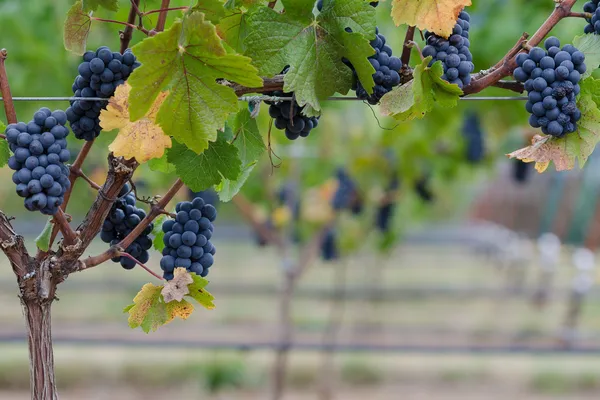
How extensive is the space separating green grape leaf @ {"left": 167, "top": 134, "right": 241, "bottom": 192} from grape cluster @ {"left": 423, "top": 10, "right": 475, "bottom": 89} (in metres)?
0.38

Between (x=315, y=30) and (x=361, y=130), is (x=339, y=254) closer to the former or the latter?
(x=361, y=130)

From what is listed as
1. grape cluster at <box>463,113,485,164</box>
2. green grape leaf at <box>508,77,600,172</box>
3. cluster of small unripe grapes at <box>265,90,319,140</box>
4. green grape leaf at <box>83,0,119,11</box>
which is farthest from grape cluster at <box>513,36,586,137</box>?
grape cluster at <box>463,113,485,164</box>

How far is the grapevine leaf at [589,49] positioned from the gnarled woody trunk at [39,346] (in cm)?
98

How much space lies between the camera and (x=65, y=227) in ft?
4.09

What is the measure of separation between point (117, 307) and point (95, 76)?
8743 mm

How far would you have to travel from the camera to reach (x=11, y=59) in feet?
14.1

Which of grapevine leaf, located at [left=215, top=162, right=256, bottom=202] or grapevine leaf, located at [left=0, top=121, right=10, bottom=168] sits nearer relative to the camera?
grapevine leaf, located at [left=0, top=121, right=10, bottom=168]

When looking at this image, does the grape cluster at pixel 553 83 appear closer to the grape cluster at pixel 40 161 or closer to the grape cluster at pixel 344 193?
the grape cluster at pixel 40 161

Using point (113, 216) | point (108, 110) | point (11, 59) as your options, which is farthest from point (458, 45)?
point (11, 59)

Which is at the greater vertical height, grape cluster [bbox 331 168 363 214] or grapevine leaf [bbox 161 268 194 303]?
grape cluster [bbox 331 168 363 214]

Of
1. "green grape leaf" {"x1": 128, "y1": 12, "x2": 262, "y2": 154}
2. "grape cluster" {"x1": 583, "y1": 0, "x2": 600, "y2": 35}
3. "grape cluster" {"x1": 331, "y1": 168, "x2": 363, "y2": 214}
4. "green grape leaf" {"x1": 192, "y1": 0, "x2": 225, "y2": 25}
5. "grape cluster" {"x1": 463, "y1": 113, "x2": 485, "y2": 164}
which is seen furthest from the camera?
"grape cluster" {"x1": 331, "y1": 168, "x2": 363, "y2": 214}

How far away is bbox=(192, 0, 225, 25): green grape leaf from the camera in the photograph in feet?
3.89

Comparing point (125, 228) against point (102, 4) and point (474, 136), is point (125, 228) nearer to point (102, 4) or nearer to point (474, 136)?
point (102, 4)

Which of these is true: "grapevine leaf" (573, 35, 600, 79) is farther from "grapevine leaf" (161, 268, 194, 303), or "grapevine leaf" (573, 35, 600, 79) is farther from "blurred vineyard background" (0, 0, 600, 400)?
"blurred vineyard background" (0, 0, 600, 400)
